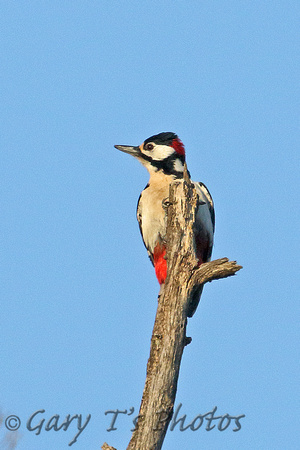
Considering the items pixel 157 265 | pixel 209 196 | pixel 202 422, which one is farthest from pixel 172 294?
pixel 209 196

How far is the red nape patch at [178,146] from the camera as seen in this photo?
7.61 m

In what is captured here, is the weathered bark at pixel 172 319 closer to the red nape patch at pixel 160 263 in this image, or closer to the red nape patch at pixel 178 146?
the red nape patch at pixel 160 263

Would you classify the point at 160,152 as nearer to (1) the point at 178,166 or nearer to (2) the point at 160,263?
(1) the point at 178,166

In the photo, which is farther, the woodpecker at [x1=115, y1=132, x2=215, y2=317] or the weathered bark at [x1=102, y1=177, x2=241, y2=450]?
the woodpecker at [x1=115, y1=132, x2=215, y2=317]

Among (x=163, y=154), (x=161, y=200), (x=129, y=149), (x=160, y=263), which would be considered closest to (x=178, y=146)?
(x=163, y=154)

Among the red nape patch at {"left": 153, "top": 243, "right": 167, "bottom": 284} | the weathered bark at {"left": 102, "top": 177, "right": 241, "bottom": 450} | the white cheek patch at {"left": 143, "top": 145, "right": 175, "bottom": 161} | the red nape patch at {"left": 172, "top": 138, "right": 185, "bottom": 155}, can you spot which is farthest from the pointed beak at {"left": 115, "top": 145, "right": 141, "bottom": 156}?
the weathered bark at {"left": 102, "top": 177, "right": 241, "bottom": 450}

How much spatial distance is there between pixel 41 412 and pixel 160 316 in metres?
1.51

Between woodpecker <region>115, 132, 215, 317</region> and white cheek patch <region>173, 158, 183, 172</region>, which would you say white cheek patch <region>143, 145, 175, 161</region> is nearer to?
woodpecker <region>115, 132, 215, 317</region>

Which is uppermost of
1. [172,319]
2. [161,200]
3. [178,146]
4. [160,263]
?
[178,146]

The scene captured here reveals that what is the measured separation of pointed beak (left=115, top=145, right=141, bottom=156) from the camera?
7.78m

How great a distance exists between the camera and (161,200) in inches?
281

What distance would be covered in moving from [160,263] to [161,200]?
722 mm

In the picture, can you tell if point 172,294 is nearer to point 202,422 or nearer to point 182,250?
point 182,250

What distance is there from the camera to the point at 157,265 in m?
7.30
